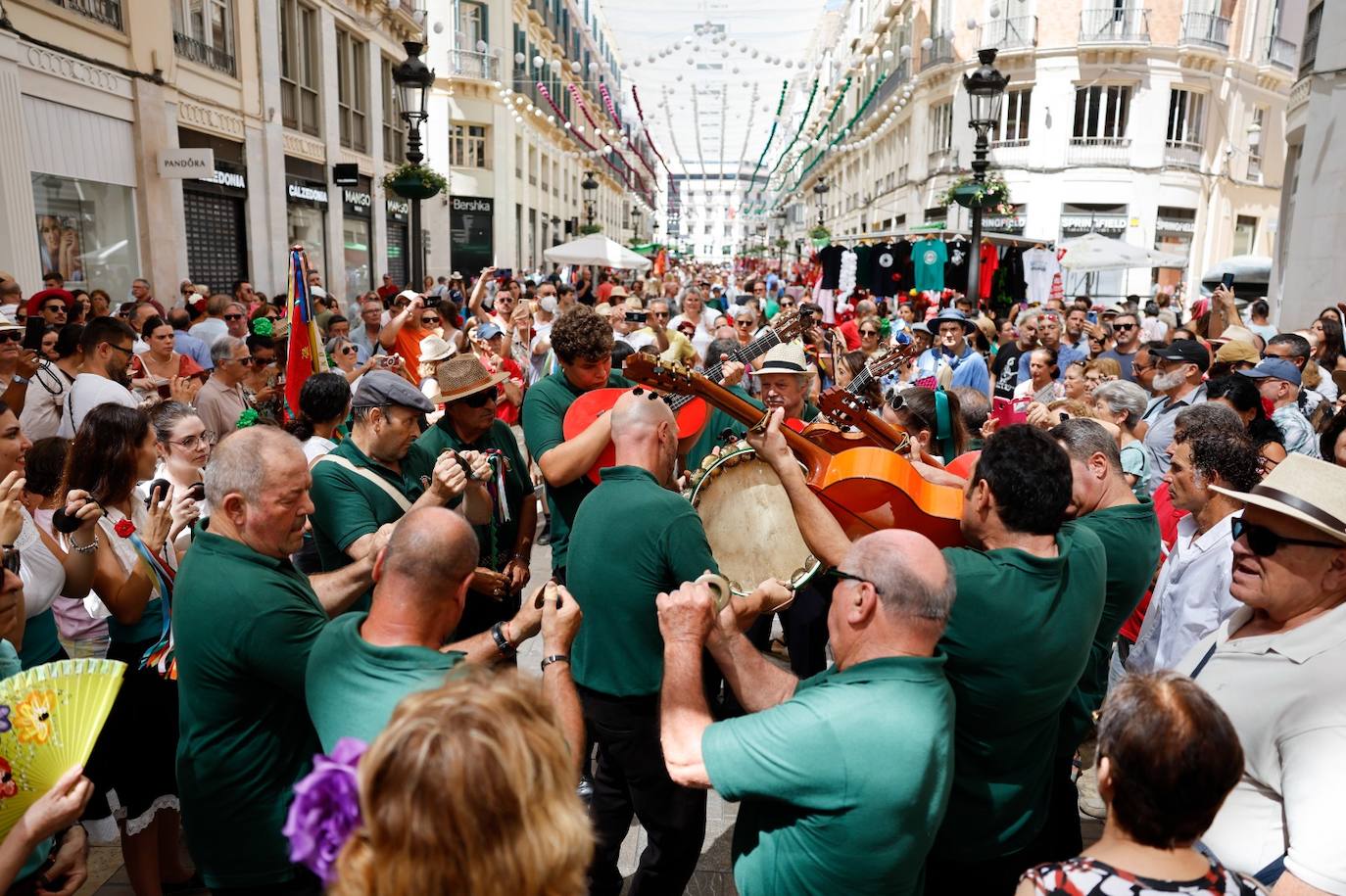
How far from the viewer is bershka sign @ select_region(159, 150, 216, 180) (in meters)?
13.0

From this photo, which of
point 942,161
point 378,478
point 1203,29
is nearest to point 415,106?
point 378,478

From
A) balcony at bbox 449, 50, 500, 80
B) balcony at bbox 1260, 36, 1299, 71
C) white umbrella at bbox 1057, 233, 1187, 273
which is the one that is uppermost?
balcony at bbox 1260, 36, 1299, 71

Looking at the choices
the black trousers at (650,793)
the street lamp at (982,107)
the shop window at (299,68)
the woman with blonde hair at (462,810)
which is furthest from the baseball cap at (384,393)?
the shop window at (299,68)


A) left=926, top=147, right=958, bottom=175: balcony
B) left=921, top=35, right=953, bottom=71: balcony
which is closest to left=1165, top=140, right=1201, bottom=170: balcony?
left=926, top=147, right=958, bottom=175: balcony

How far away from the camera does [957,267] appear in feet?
51.8

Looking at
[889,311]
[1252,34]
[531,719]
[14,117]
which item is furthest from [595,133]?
[531,719]

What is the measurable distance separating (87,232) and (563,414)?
437 inches

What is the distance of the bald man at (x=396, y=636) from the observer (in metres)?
2.17

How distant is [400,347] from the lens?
9227 mm

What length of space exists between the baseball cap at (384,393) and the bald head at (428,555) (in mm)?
1722

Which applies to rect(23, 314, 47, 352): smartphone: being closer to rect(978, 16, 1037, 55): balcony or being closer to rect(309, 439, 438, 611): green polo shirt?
rect(309, 439, 438, 611): green polo shirt

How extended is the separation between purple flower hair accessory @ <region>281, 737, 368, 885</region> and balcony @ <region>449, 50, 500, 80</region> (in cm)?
3472

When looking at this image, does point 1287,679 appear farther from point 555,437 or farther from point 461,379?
point 461,379

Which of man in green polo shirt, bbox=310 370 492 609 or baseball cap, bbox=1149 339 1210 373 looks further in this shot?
baseball cap, bbox=1149 339 1210 373
